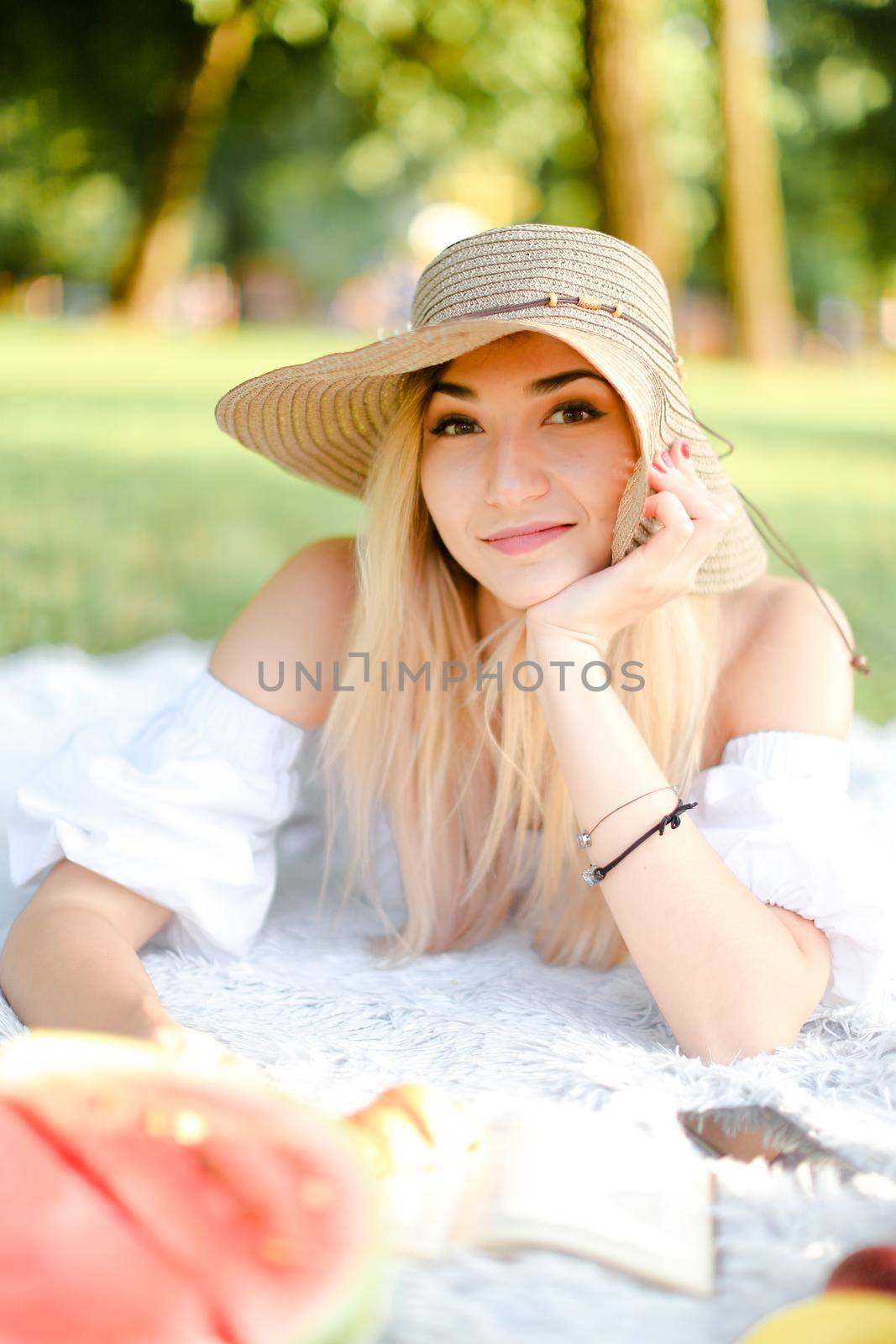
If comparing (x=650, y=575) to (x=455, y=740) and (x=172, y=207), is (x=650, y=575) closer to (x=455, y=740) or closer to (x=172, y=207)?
(x=455, y=740)

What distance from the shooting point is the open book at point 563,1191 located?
1.19 meters

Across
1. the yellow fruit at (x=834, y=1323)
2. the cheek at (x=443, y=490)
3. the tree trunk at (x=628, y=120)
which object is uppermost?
the tree trunk at (x=628, y=120)

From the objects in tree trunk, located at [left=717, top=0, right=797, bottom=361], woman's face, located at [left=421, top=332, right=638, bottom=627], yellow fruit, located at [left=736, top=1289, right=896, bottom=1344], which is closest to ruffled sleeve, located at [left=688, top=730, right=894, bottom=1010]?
woman's face, located at [left=421, top=332, right=638, bottom=627]

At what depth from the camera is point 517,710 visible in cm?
216

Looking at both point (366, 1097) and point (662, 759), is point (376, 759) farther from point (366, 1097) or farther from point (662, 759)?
point (366, 1097)

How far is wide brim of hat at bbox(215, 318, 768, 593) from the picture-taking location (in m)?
1.77

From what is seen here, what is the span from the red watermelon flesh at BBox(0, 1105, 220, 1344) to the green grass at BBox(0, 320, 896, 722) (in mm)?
3261

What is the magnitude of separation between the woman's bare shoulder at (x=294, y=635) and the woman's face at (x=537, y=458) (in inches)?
15.6

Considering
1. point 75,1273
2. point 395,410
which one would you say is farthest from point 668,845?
point 75,1273

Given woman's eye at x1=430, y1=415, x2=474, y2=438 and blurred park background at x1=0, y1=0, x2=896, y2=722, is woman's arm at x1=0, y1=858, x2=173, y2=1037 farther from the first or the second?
blurred park background at x1=0, y1=0, x2=896, y2=722

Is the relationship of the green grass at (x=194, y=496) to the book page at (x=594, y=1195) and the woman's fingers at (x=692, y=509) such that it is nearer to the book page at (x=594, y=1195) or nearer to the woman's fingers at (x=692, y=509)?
the woman's fingers at (x=692, y=509)

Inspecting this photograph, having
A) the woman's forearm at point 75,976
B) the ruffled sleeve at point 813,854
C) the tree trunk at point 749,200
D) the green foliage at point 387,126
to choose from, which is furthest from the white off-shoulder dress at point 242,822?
the green foliage at point 387,126

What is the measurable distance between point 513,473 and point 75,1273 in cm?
126

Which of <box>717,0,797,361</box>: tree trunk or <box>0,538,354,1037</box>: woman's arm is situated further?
<box>717,0,797,361</box>: tree trunk
